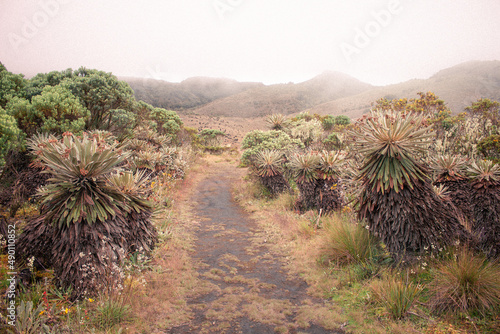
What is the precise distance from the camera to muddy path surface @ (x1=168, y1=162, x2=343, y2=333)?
4.04m

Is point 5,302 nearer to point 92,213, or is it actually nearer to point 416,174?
point 92,213

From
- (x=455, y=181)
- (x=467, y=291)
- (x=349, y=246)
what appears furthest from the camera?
(x=455, y=181)

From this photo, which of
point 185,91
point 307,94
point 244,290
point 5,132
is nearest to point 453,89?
point 307,94

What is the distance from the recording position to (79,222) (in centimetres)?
418

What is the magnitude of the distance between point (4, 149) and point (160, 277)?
4581 mm

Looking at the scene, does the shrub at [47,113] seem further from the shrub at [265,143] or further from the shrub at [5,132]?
the shrub at [265,143]

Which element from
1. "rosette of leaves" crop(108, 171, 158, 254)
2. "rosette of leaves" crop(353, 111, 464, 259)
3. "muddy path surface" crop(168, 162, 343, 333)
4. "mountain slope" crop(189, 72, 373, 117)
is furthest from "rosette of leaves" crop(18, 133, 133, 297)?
"mountain slope" crop(189, 72, 373, 117)

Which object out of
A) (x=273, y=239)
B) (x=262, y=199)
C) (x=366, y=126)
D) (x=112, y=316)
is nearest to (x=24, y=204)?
(x=112, y=316)

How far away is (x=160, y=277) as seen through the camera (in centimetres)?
534

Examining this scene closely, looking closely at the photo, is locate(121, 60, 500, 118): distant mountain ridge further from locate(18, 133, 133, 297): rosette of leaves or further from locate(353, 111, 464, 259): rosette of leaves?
locate(18, 133, 133, 297): rosette of leaves

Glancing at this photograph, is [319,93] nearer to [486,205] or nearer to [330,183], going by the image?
[330,183]

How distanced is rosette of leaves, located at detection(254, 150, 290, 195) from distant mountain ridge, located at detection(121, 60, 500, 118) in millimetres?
Result: 27613

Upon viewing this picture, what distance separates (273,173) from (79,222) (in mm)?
9240

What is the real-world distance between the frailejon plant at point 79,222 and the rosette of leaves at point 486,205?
6.73 metres
